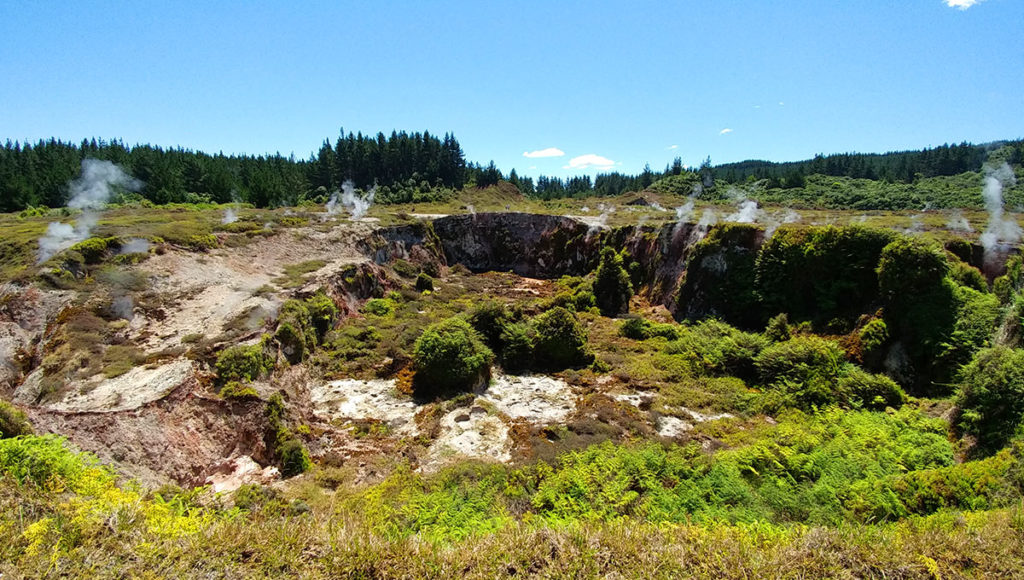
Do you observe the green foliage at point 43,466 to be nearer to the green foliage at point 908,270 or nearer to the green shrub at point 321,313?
the green shrub at point 321,313

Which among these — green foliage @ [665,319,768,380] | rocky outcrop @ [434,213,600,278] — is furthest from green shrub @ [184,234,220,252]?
green foliage @ [665,319,768,380]

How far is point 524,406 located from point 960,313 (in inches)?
666

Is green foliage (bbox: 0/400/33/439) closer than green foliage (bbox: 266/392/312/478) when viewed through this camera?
Yes

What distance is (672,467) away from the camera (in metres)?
11.0

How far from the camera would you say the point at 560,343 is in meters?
21.5

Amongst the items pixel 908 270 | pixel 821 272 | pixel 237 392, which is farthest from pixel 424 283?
pixel 908 270

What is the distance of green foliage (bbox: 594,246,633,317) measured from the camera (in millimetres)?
30750

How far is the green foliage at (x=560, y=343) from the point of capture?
847 inches

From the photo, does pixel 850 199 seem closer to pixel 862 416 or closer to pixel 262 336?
pixel 862 416

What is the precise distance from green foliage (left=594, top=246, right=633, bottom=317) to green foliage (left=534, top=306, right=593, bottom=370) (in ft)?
31.2

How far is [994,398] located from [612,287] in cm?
2055

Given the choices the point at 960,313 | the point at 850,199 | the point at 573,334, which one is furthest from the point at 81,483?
the point at 850,199

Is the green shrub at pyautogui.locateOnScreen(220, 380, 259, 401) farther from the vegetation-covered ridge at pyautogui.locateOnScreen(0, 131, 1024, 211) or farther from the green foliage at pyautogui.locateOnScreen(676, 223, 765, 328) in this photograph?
the vegetation-covered ridge at pyautogui.locateOnScreen(0, 131, 1024, 211)

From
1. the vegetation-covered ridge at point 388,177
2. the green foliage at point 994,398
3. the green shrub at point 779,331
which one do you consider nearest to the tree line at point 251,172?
the vegetation-covered ridge at point 388,177
